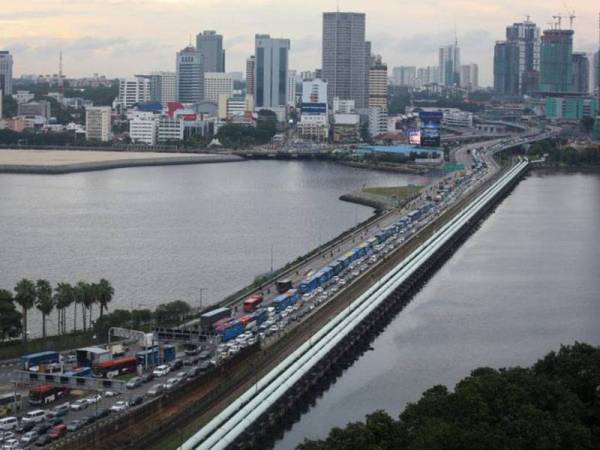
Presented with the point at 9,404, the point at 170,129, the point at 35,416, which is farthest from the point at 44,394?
the point at 170,129

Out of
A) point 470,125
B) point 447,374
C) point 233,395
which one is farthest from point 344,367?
point 470,125

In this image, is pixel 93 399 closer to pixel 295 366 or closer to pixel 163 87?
pixel 295 366

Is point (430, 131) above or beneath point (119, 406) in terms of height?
above

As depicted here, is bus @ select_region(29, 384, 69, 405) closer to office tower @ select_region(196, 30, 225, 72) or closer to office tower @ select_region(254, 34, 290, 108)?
office tower @ select_region(254, 34, 290, 108)

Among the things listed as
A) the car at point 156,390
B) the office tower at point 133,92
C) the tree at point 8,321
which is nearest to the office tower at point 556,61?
the office tower at point 133,92

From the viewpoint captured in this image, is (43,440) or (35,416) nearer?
(43,440)

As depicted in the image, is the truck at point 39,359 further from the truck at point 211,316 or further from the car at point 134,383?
the truck at point 211,316

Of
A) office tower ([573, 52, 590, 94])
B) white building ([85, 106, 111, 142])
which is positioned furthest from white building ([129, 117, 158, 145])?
office tower ([573, 52, 590, 94])
